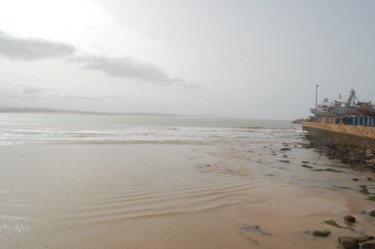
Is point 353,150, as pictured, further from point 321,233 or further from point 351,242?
point 351,242

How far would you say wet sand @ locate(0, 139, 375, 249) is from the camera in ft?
19.9

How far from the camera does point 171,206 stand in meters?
8.26

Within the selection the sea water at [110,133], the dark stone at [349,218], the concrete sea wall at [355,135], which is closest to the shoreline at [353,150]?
the concrete sea wall at [355,135]

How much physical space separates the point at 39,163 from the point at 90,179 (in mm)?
5014

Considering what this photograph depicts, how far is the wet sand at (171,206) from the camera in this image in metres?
6.08

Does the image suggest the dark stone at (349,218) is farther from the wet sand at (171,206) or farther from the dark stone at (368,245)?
the dark stone at (368,245)

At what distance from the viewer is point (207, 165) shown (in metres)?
15.8

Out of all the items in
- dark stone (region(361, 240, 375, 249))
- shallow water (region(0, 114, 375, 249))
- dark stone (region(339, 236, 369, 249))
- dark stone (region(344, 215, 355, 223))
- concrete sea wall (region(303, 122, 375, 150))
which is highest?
concrete sea wall (region(303, 122, 375, 150))

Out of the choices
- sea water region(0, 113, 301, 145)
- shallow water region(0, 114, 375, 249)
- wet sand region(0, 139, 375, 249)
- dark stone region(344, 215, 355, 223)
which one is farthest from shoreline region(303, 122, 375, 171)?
sea water region(0, 113, 301, 145)

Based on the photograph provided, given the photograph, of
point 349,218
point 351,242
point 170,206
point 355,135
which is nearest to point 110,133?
point 355,135

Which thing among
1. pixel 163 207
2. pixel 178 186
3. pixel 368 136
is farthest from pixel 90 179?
pixel 368 136

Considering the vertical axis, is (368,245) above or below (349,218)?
above

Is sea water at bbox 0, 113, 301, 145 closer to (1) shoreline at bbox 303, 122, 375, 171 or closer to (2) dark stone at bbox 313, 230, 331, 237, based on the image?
(1) shoreline at bbox 303, 122, 375, 171

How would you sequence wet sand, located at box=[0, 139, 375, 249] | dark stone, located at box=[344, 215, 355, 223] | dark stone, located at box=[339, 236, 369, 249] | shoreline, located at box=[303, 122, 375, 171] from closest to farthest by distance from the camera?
dark stone, located at box=[339, 236, 369, 249], wet sand, located at box=[0, 139, 375, 249], dark stone, located at box=[344, 215, 355, 223], shoreline, located at box=[303, 122, 375, 171]
